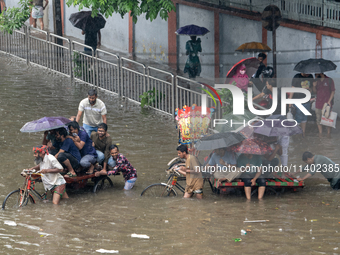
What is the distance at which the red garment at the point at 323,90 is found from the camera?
13586mm

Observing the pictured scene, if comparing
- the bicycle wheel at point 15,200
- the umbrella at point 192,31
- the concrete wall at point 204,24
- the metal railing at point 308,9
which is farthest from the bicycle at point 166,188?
the concrete wall at point 204,24

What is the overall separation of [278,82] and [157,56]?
20.1 feet

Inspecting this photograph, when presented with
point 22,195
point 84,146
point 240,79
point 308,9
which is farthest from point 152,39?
point 22,195

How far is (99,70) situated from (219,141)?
8547mm

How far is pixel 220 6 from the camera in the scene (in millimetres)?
19484

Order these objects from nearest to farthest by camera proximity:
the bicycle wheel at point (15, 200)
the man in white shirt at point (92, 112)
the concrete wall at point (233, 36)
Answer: the bicycle wheel at point (15, 200), the man in white shirt at point (92, 112), the concrete wall at point (233, 36)

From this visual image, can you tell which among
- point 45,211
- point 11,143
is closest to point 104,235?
point 45,211

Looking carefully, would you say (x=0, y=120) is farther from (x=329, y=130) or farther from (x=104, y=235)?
(x=329, y=130)

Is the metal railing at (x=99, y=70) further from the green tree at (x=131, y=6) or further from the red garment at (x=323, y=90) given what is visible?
the red garment at (x=323, y=90)

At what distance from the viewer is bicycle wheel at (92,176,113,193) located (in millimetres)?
10430

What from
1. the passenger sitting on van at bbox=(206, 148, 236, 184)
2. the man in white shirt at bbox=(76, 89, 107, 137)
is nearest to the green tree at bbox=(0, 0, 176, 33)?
the man in white shirt at bbox=(76, 89, 107, 137)

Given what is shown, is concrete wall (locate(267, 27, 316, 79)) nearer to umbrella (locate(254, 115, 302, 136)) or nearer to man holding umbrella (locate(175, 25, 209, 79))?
man holding umbrella (locate(175, 25, 209, 79))

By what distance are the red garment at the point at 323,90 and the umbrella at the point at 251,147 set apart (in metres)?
4.25

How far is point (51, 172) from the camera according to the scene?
9.62 metres
